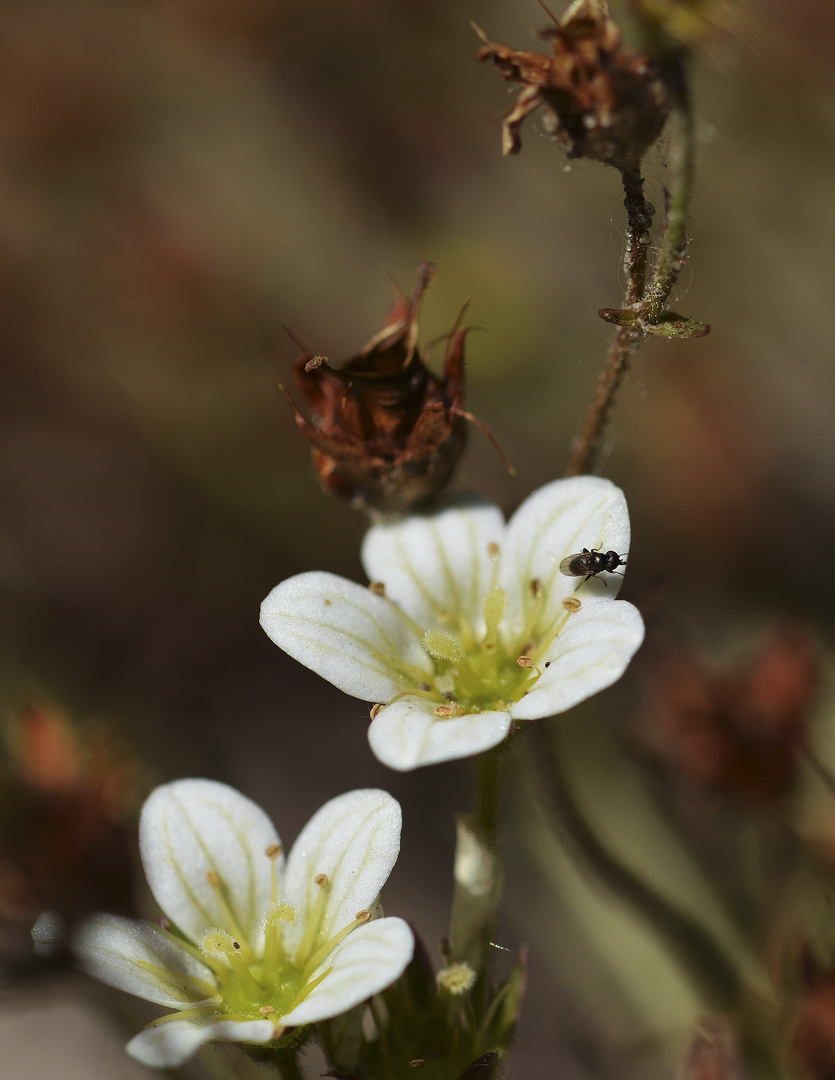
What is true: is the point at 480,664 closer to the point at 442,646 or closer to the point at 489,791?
the point at 442,646

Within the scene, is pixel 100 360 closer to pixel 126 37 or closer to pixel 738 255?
pixel 126 37

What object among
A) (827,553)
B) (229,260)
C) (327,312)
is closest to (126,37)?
(229,260)

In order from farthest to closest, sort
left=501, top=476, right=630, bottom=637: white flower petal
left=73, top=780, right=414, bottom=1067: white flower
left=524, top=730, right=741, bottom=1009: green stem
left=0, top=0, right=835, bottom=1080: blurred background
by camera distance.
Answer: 1. left=0, top=0, right=835, bottom=1080: blurred background
2. left=524, top=730, right=741, bottom=1009: green stem
3. left=501, top=476, right=630, bottom=637: white flower petal
4. left=73, top=780, right=414, bottom=1067: white flower

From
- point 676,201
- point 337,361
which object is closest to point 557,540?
point 676,201

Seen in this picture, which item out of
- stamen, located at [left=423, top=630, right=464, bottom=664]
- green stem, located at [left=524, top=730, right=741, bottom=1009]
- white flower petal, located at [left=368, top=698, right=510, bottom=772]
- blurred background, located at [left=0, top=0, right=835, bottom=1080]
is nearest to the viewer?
white flower petal, located at [left=368, top=698, right=510, bottom=772]

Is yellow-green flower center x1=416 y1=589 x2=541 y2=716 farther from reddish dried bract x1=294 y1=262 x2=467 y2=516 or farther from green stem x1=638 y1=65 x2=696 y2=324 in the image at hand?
green stem x1=638 y1=65 x2=696 y2=324

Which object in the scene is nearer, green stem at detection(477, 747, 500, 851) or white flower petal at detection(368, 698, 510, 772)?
white flower petal at detection(368, 698, 510, 772)

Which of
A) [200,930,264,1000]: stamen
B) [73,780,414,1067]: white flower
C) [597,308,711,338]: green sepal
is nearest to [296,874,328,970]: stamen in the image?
[73,780,414,1067]: white flower
